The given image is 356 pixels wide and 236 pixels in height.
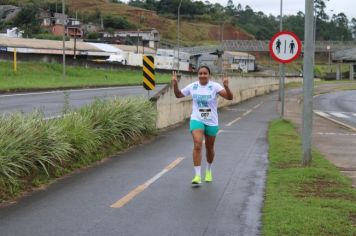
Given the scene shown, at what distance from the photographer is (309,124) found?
10234 millimetres

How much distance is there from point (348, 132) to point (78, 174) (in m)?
11.3

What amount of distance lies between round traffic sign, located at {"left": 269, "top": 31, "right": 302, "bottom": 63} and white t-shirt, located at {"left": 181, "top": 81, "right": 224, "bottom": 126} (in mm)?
8997

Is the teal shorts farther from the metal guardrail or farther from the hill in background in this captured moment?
the hill in background

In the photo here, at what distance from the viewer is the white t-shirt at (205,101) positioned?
30.0 ft

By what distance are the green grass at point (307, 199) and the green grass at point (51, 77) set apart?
22752mm

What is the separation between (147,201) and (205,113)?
1.98 m

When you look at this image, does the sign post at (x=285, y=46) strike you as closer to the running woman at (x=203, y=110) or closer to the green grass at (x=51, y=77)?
the running woman at (x=203, y=110)

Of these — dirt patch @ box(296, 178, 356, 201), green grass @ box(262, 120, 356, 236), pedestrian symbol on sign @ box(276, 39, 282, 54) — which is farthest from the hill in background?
dirt patch @ box(296, 178, 356, 201)

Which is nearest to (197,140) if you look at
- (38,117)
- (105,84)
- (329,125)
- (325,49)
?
(38,117)

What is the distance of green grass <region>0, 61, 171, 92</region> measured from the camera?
3547 cm

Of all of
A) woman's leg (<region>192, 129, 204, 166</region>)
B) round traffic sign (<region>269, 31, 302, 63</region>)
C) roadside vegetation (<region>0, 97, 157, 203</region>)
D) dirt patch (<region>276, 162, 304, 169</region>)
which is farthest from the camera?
round traffic sign (<region>269, 31, 302, 63</region>)

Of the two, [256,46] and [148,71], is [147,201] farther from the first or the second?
[256,46]

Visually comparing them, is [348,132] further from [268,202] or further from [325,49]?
[325,49]

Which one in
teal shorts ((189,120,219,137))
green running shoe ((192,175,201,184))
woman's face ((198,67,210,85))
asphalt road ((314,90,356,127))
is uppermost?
woman's face ((198,67,210,85))
